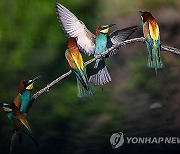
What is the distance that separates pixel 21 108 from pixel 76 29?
64 centimetres

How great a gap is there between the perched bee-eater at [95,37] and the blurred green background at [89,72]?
1.5 inches

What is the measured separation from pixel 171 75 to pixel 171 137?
43 cm

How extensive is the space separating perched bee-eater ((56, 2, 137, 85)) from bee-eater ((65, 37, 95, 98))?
4 centimetres

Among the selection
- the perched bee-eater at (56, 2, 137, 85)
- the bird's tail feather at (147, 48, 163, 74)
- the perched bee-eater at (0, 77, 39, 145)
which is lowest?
the perched bee-eater at (0, 77, 39, 145)

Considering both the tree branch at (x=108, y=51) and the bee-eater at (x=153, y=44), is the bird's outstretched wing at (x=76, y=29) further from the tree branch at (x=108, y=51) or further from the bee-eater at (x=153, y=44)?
the bee-eater at (x=153, y=44)

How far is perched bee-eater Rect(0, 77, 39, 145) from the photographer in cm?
390

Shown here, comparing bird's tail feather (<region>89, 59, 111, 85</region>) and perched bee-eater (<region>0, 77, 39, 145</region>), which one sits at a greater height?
bird's tail feather (<region>89, 59, 111, 85</region>)

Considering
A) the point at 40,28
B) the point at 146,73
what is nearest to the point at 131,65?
the point at 146,73

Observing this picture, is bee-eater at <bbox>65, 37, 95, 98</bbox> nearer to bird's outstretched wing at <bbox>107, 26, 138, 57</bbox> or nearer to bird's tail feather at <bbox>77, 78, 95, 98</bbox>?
bird's tail feather at <bbox>77, 78, 95, 98</bbox>

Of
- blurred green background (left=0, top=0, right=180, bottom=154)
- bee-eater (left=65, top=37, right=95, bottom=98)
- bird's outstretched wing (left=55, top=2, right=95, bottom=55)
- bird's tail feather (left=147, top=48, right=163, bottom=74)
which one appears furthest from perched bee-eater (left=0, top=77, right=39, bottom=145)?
bird's tail feather (left=147, top=48, right=163, bottom=74)

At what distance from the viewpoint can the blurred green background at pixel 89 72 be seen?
12.6 ft

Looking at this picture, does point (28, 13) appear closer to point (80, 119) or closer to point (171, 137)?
point (80, 119)

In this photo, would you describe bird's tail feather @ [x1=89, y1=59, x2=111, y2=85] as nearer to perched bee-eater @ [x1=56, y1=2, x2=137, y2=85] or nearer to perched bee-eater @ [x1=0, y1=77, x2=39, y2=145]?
perched bee-eater @ [x1=56, y1=2, x2=137, y2=85]

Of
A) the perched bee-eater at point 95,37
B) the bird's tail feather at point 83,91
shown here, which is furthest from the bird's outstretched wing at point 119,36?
the bird's tail feather at point 83,91
